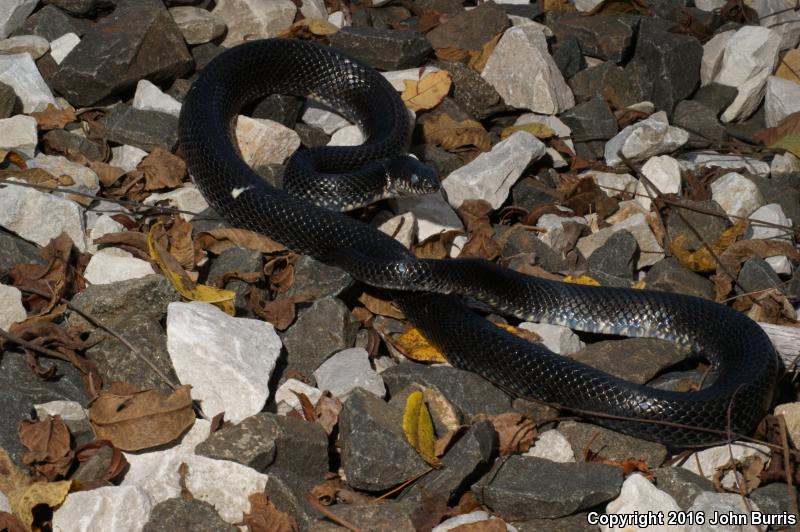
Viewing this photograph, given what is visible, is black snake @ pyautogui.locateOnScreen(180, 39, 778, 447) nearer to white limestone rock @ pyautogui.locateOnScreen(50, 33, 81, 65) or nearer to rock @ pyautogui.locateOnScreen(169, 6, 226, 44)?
rock @ pyautogui.locateOnScreen(169, 6, 226, 44)

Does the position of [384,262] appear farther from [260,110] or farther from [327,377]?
[260,110]

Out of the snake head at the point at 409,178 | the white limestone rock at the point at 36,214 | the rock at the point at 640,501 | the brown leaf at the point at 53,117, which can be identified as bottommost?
the rock at the point at 640,501

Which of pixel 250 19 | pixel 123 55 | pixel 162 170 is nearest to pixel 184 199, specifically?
pixel 162 170

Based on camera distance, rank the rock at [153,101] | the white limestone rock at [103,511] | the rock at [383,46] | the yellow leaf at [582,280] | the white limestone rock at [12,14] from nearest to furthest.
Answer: the white limestone rock at [103,511], the yellow leaf at [582,280], the rock at [153,101], the white limestone rock at [12,14], the rock at [383,46]

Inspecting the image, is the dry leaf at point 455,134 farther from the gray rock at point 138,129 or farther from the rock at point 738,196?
the gray rock at point 138,129

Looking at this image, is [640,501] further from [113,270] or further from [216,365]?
[113,270]

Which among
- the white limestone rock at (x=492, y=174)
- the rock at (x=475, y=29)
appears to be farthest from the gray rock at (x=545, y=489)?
the rock at (x=475, y=29)

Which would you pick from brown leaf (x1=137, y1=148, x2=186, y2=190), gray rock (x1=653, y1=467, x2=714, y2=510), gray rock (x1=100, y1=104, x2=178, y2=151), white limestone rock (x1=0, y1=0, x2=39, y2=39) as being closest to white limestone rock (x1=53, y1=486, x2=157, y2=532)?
gray rock (x1=653, y1=467, x2=714, y2=510)
